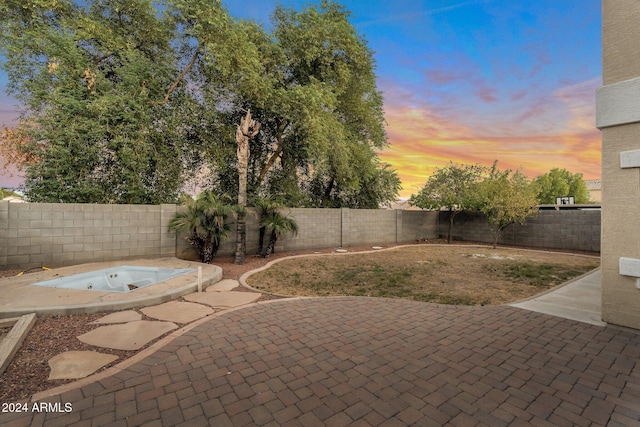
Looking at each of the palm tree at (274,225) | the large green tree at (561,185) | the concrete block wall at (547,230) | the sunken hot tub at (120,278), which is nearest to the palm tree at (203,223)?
the sunken hot tub at (120,278)

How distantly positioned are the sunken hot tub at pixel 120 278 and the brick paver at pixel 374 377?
326 cm

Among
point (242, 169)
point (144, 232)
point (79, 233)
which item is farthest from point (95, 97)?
point (242, 169)

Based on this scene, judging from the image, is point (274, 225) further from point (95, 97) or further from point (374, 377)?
point (374, 377)

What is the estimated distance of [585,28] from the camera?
24.5ft

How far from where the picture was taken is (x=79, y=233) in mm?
6797

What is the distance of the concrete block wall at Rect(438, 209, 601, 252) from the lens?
11922 mm

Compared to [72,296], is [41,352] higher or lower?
lower

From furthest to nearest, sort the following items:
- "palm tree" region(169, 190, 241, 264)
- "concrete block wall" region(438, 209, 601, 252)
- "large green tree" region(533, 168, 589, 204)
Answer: "large green tree" region(533, 168, 589, 204), "concrete block wall" region(438, 209, 601, 252), "palm tree" region(169, 190, 241, 264)

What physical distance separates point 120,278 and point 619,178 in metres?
8.53

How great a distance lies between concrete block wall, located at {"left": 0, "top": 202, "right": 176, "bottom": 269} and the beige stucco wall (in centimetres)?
881

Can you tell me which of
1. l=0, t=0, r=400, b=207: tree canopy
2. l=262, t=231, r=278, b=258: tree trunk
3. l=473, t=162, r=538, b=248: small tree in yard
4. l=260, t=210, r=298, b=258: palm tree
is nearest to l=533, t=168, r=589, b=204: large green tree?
l=473, t=162, r=538, b=248: small tree in yard

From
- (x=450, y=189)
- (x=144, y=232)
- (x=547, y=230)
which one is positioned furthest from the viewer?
(x=450, y=189)

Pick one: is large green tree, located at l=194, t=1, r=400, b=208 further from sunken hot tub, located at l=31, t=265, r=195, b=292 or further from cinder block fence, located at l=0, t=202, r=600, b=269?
sunken hot tub, located at l=31, t=265, r=195, b=292

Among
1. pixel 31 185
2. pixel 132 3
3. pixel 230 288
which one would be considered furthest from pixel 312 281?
pixel 132 3
